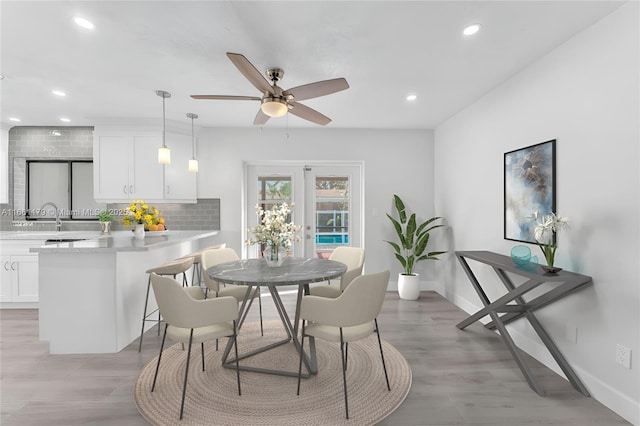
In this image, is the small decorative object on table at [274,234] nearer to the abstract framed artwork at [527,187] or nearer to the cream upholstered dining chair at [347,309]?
the cream upholstered dining chair at [347,309]

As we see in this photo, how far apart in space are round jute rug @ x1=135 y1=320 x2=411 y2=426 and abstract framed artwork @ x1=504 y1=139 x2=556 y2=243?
1.60 metres

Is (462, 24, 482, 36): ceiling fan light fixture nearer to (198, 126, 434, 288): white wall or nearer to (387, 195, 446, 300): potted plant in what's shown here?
(387, 195, 446, 300): potted plant

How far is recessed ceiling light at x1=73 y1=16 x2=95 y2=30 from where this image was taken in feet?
6.97

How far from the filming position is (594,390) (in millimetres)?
2189

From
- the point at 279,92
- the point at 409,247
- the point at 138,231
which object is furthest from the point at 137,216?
the point at 409,247

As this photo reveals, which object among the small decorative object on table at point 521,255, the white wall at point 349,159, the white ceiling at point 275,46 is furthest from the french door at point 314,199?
the small decorative object on table at point 521,255

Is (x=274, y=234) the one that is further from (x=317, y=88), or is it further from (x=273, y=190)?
(x=273, y=190)

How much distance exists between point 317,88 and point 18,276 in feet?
14.6

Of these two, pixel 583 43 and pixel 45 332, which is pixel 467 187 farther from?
pixel 45 332

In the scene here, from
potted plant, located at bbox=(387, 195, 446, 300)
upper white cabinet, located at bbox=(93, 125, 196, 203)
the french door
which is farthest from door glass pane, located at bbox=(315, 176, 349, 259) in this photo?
upper white cabinet, located at bbox=(93, 125, 196, 203)

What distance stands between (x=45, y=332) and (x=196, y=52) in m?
2.74

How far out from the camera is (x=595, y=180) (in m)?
2.20

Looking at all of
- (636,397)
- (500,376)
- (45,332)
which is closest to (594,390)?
(636,397)

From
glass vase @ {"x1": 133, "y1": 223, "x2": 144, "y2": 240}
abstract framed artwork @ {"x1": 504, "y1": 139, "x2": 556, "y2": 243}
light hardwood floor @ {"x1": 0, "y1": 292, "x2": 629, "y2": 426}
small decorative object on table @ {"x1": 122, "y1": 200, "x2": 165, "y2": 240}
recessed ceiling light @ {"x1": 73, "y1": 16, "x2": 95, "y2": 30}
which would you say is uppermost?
recessed ceiling light @ {"x1": 73, "y1": 16, "x2": 95, "y2": 30}
